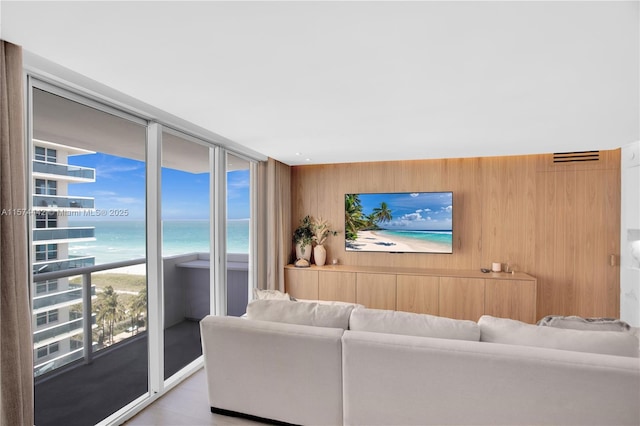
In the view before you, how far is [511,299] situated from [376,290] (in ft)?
5.44

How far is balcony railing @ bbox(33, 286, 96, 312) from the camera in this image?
2.21 meters

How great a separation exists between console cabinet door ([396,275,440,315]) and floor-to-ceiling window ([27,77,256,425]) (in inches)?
92.2

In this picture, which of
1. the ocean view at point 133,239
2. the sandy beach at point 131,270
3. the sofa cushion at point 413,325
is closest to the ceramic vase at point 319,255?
the ocean view at point 133,239

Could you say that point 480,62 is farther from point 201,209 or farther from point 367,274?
point 367,274

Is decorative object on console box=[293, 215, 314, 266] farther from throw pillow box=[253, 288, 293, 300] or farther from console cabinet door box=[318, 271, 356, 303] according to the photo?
throw pillow box=[253, 288, 293, 300]

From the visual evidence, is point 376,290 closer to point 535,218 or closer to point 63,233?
point 535,218

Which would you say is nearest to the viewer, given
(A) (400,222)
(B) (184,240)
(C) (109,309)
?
(C) (109,309)

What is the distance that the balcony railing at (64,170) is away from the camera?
6.48 feet

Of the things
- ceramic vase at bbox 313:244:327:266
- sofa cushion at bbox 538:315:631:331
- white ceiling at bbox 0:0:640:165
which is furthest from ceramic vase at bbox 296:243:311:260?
sofa cushion at bbox 538:315:631:331

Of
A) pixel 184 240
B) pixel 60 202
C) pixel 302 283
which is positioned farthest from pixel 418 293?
pixel 60 202

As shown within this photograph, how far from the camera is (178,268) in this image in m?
4.09

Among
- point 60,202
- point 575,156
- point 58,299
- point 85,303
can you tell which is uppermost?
point 575,156

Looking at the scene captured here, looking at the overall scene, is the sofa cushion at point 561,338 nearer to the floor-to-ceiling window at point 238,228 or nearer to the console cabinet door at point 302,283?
the floor-to-ceiling window at point 238,228

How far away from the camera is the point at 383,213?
491 centimetres
